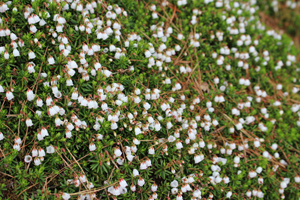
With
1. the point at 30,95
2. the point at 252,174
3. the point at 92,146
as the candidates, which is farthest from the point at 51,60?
the point at 252,174

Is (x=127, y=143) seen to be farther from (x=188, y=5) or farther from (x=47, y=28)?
(x=188, y=5)

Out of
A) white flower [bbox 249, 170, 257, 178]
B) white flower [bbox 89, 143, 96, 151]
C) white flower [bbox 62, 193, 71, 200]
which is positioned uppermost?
white flower [bbox 89, 143, 96, 151]

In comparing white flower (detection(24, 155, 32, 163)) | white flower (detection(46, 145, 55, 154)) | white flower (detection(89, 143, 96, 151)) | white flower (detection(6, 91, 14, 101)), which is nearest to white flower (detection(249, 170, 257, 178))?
white flower (detection(89, 143, 96, 151))

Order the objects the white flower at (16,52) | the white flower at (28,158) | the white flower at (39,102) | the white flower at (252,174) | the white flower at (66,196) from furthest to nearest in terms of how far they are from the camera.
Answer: the white flower at (252,174), the white flower at (16,52), the white flower at (39,102), the white flower at (28,158), the white flower at (66,196)

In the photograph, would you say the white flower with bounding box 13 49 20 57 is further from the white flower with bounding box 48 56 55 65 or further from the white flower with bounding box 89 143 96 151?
the white flower with bounding box 89 143 96 151

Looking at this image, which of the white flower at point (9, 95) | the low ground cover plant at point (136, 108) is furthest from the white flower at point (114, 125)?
the white flower at point (9, 95)

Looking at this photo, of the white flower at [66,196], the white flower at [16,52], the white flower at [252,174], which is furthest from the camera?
the white flower at [252,174]

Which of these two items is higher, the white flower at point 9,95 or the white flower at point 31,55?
the white flower at point 31,55

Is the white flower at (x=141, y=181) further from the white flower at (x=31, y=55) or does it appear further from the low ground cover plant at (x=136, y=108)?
the white flower at (x=31, y=55)

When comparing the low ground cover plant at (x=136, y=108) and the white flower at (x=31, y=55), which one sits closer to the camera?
the low ground cover plant at (x=136, y=108)
